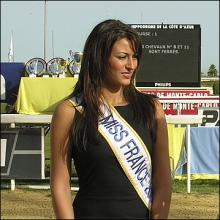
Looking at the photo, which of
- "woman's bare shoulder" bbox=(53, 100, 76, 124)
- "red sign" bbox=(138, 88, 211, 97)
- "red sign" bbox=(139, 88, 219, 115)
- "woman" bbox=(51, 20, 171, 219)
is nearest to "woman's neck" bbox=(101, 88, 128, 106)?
"woman" bbox=(51, 20, 171, 219)

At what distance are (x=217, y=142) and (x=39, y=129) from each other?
3.24m

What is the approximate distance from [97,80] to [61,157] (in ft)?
1.04

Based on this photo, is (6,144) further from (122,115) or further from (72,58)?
(122,115)

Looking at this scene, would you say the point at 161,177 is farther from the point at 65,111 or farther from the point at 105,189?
the point at 65,111

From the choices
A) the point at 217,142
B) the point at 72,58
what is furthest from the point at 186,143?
the point at 72,58

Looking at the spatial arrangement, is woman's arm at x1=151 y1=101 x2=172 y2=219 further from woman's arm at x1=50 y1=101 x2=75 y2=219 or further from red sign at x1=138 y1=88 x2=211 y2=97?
red sign at x1=138 y1=88 x2=211 y2=97

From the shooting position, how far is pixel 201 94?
48.3 ft

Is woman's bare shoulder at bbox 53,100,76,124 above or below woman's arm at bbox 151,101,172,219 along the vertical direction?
above

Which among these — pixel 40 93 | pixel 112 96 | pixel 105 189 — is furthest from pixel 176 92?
pixel 105 189

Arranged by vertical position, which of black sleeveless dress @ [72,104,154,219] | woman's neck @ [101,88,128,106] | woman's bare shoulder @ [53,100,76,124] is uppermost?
woman's neck @ [101,88,128,106]

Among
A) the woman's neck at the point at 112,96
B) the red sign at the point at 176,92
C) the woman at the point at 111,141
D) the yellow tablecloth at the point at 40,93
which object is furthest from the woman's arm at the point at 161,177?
the red sign at the point at 176,92

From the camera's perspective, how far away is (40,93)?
11305mm

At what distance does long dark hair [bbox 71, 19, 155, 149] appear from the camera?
243 centimetres

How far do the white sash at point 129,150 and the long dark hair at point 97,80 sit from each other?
0.04 m
